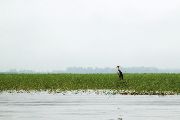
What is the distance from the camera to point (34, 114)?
2573 centimetres

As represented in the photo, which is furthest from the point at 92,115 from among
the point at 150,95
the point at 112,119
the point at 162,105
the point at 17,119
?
the point at 150,95

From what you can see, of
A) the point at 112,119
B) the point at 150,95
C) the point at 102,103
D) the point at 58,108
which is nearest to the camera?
the point at 112,119

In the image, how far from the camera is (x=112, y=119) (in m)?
23.4

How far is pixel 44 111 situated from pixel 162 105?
23.4ft

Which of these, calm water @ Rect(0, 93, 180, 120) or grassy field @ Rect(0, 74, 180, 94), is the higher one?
grassy field @ Rect(0, 74, 180, 94)

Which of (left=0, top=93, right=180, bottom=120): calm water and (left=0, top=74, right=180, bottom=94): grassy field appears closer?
(left=0, top=93, right=180, bottom=120): calm water

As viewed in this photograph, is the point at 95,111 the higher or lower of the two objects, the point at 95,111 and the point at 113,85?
the lower

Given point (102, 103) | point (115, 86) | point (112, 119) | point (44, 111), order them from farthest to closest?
point (115, 86), point (102, 103), point (44, 111), point (112, 119)

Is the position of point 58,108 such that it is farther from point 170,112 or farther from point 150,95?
point 150,95

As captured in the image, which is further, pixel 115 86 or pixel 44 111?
pixel 115 86

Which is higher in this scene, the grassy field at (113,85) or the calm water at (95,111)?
the grassy field at (113,85)

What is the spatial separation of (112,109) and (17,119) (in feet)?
21.6

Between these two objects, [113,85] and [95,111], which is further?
[113,85]

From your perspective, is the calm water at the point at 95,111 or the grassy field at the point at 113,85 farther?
the grassy field at the point at 113,85
